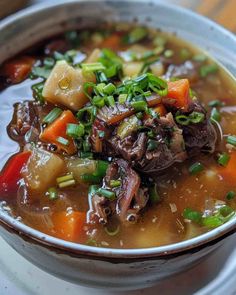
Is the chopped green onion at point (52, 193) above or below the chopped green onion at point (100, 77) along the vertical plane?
below

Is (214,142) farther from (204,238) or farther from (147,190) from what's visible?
(204,238)

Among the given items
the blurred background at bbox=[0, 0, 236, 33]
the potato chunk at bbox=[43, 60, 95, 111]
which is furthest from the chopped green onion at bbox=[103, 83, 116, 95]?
the blurred background at bbox=[0, 0, 236, 33]

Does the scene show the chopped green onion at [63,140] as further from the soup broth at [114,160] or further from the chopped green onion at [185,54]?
the chopped green onion at [185,54]

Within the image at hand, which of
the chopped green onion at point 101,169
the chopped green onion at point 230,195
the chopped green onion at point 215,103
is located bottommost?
the chopped green onion at point 230,195

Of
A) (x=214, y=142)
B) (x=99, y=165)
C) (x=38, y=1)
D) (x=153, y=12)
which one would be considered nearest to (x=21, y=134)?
(x=99, y=165)

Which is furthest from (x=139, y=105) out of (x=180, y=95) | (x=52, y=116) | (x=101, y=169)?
(x=52, y=116)

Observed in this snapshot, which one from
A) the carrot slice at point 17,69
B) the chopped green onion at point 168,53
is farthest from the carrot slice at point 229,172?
the carrot slice at point 17,69

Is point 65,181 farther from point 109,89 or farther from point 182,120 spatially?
point 182,120

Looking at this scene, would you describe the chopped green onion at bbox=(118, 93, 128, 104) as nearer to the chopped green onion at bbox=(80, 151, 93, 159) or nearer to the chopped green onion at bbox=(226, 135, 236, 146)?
the chopped green onion at bbox=(80, 151, 93, 159)
